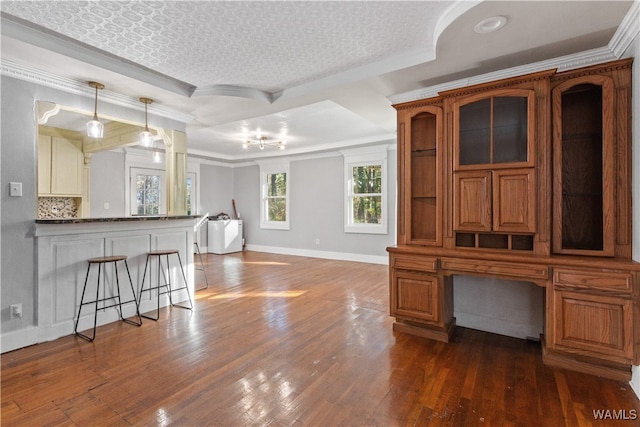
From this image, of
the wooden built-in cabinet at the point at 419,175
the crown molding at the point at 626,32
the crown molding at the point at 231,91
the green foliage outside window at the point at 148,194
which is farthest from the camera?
the green foliage outside window at the point at 148,194

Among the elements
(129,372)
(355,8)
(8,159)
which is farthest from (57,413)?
(355,8)

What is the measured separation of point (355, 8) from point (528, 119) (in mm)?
1636

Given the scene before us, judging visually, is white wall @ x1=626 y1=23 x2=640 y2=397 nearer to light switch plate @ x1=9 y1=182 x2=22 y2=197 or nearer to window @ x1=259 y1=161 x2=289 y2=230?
light switch plate @ x1=9 y1=182 x2=22 y2=197

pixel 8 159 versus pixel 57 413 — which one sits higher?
pixel 8 159

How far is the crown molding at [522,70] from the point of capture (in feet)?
7.88

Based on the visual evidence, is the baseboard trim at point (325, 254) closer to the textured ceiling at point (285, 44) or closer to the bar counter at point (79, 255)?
the textured ceiling at point (285, 44)

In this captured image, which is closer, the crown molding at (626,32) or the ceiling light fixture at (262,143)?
the crown molding at (626,32)

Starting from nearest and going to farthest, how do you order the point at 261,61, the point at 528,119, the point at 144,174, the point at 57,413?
the point at 57,413 < the point at 528,119 < the point at 261,61 < the point at 144,174

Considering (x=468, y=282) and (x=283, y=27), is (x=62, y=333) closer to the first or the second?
(x=283, y=27)

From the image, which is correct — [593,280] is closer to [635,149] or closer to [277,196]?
[635,149]

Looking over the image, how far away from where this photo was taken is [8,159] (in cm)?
262

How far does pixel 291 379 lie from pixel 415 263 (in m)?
1.49

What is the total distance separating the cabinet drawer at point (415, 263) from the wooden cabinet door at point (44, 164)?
5.56 m

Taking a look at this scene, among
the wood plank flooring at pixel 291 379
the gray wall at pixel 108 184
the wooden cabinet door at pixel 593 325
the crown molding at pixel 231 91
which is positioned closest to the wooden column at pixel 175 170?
the crown molding at pixel 231 91
